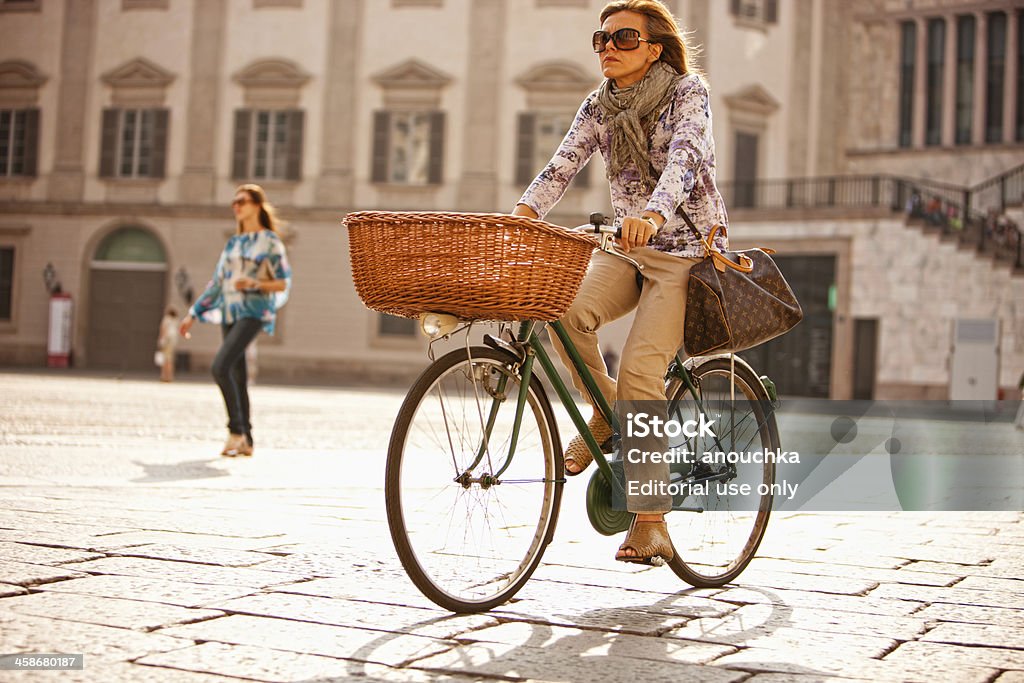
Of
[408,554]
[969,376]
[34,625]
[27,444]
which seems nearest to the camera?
[34,625]

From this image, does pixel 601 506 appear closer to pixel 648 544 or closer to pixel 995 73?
pixel 648 544

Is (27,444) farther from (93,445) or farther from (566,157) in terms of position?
(566,157)

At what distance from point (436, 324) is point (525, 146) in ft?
91.0

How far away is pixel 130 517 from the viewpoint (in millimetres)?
5512

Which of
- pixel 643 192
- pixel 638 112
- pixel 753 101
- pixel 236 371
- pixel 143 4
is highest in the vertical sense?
pixel 143 4

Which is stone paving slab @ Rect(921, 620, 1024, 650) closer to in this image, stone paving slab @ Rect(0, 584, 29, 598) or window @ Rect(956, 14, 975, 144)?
stone paving slab @ Rect(0, 584, 29, 598)

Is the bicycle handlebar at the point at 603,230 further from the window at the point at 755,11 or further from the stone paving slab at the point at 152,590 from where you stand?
the window at the point at 755,11

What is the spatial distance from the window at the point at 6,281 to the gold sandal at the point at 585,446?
31761 millimetres

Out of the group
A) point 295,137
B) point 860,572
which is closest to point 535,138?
point 295,137

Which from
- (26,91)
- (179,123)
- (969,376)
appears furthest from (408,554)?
(26,91)

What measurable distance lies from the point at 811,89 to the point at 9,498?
29.7 meters

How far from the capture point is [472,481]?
382 cm

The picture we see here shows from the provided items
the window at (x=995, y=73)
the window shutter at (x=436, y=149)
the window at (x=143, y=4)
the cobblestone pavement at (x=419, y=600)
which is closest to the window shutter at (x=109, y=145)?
the window at (x=143, y=4)

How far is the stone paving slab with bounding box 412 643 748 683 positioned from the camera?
3.16m
